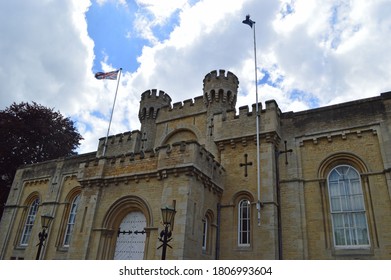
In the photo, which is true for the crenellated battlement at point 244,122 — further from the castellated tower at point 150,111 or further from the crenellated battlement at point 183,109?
the castellated tower at point 150,111

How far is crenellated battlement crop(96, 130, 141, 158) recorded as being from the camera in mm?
20094

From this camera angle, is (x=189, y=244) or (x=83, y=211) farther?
(x=83, y=211)

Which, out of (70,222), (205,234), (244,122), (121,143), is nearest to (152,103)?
(121,143)

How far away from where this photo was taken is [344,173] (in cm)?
1432

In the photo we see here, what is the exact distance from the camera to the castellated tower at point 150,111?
66.8 feet

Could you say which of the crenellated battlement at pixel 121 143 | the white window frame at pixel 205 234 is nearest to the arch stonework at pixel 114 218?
the white window frame at pixel 205 234

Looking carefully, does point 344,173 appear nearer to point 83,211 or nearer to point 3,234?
point 83,211

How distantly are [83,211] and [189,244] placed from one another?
6006 mm

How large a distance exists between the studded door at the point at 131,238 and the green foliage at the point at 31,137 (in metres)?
17.5

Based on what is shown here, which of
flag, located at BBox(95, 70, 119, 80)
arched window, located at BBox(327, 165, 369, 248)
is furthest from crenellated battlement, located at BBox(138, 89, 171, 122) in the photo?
arched window, located at BBox(327, 165, 369, 248)

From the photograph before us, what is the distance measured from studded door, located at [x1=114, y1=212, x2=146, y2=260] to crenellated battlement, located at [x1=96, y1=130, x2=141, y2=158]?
629cm

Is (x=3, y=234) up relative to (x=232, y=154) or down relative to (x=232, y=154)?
down

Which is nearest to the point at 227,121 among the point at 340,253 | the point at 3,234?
the point at 340,253
